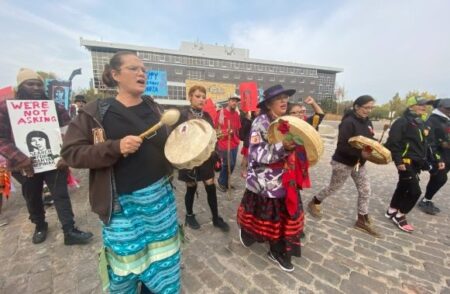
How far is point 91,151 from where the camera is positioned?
1443mm

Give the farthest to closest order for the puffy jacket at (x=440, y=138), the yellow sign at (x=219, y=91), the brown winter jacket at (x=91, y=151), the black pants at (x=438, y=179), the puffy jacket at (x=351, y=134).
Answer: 1. the yellow sign at (x=219, y=91)
2. the black pants at (x=438, y=179)
3. the puffy jacket at (x=440, y=138)
4. the puffy jacket at (x=351, y=134)
5. the brown winter jacket at (x=91, y=151)

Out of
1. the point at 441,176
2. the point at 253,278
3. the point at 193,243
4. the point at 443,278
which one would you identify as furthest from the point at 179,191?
the point at 441,176

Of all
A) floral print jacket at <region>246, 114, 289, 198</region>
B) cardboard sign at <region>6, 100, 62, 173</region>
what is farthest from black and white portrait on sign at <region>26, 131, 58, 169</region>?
floral print jacket at <region>246, 114, 289, 198</region>

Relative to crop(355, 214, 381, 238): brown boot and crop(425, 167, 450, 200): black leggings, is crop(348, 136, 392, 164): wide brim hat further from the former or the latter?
crop(425, 167, 450, 200): black leggings

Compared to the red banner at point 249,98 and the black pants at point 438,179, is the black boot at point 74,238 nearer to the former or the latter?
the red banner at point 249,98

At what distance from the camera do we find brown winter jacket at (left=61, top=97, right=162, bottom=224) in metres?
1.46

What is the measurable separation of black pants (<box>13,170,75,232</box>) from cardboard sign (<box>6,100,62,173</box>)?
0.51 feet

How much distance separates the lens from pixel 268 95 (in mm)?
2676

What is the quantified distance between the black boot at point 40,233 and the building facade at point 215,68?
4641 centimetres

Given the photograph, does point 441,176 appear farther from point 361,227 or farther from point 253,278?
point 253,278

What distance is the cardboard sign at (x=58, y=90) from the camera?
4496 mm

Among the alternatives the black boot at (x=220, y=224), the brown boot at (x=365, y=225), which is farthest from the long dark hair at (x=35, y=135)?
the brown boot at (x=365, y=225)

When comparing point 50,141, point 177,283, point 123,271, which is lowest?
point 177,283

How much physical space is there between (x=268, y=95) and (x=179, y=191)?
3.47 metres
